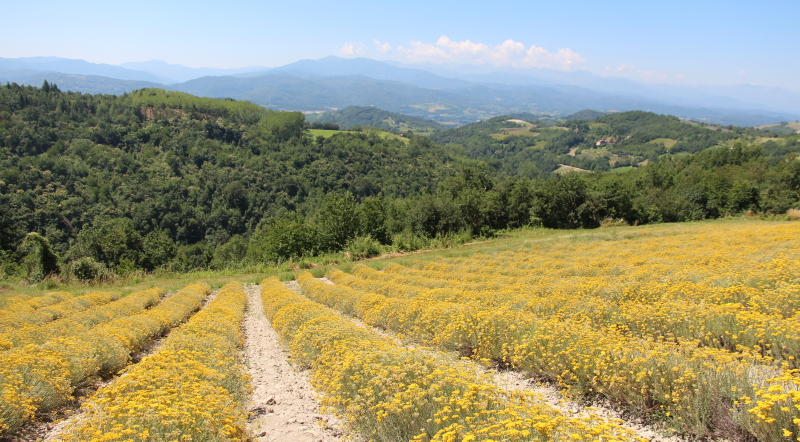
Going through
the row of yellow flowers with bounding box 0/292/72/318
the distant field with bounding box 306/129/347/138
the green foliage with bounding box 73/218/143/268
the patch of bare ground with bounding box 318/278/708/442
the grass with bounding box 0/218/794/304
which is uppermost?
the distant field with bounding box 306/129/347/138

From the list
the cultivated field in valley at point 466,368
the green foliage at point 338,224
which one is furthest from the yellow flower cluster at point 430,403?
the green foliage at point 338,224

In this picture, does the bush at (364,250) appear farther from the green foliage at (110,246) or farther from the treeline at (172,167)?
the treeline at (172,167)

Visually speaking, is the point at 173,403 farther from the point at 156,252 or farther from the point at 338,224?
the point at 156,252

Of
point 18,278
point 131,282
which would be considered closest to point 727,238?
point 131,282

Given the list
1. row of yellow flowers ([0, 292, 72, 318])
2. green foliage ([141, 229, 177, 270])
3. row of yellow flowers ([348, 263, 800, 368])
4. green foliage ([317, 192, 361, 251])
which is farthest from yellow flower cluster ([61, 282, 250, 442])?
green foliage ([141, 229, 177, 270])

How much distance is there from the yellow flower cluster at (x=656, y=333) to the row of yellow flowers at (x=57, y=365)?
591 centimetres

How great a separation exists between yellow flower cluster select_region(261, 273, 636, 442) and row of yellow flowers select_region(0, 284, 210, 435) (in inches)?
155

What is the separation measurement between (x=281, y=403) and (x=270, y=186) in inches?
4626

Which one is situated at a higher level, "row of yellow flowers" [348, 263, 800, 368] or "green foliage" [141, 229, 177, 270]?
"row of yellow flowers" [348, 263, 800, 368]

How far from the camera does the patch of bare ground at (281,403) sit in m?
5.30

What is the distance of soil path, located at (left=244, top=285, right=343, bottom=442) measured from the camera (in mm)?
5301

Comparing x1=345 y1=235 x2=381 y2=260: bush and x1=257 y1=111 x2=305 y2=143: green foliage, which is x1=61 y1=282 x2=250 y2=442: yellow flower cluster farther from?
x1=257 y1=111 x2=305 y2=143: green foliage

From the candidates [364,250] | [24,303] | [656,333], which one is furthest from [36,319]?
[364,250]

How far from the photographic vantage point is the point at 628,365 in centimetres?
502
